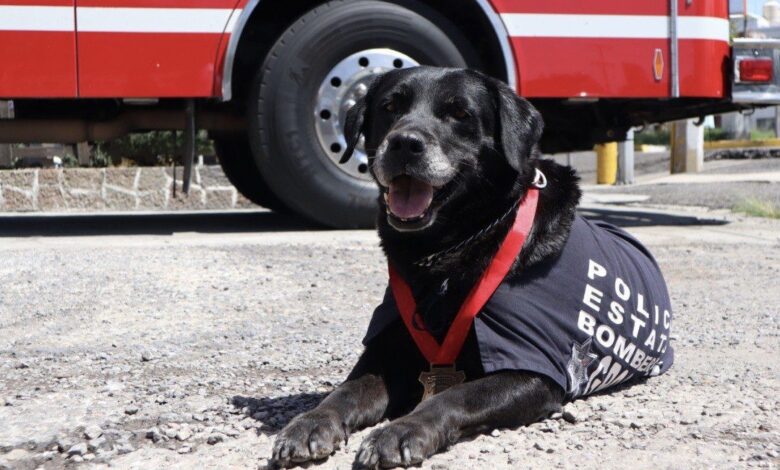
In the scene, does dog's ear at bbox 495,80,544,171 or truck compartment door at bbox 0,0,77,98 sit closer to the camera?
dog's ear at bbox 495,80,544,171

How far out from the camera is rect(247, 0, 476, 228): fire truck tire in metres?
6.71

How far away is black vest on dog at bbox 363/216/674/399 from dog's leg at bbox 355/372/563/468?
0.14 ft

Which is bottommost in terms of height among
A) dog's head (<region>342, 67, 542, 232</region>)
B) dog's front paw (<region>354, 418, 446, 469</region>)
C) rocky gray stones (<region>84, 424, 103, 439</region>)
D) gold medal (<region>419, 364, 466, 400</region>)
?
rocky gray stones (<region>84, 424, 103, 439</region>)

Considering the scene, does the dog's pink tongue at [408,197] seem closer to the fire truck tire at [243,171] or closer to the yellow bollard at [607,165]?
the fire truck tire at [243,171]

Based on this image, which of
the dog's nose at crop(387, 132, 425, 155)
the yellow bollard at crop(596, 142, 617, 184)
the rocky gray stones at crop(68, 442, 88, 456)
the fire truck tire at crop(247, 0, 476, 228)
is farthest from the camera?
the yellow bollard at crop(596, 142, 617, 184)

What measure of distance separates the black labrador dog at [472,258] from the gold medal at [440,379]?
0.10 ft

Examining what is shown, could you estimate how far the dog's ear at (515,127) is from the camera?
309 centimetres

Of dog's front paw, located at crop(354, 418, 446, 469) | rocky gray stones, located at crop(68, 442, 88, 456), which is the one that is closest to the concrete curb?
rocky gray stones, located at crop(68, 442, 88, 456)

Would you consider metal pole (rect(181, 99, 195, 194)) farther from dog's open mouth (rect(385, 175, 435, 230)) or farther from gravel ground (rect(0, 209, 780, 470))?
dog's open mouth (rect(385, 175, 435, 230))

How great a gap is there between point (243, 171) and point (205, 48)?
238cm

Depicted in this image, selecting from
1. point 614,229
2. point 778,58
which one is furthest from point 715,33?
point 614,229

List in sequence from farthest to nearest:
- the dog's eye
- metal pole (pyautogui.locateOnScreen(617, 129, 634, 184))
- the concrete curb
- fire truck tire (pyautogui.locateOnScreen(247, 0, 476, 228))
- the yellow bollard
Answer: the yellow bollard < metal pole (pyautogui.locateOnScreen(617, 129, 634, 184)) < the concrete curb < fire truck tire (pyautogui.locateOnScreen(247, 0, 476, 228)) < the dog's eye

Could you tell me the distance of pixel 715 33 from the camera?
7.46 metres

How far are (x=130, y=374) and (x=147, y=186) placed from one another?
6.62 m
